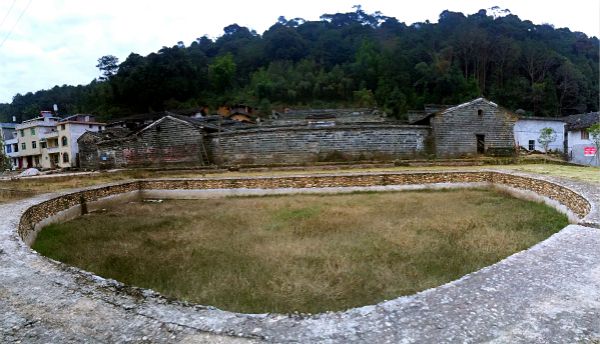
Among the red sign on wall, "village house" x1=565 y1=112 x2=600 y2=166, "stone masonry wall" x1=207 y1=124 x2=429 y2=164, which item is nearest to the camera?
"stone masonry wall" x1=207 y1=124 x2=429 y2=164

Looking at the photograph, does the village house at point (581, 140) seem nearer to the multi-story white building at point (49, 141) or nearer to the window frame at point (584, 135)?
the window frame at point (584, 135)

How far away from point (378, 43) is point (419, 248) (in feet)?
194

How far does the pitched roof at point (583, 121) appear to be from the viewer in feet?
85.0

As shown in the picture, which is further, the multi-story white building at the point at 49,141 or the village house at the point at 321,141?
the multi-story white building at the point at 49,141

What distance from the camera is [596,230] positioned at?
6.26 meters

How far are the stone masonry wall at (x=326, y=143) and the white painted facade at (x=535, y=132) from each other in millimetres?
9759

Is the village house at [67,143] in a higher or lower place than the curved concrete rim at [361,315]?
higher

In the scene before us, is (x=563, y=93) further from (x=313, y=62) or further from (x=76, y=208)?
(x=76, y=208)

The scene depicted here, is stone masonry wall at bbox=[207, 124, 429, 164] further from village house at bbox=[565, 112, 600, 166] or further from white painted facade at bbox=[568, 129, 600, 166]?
white painted facade at bbox=[568, 129, 600, 166]

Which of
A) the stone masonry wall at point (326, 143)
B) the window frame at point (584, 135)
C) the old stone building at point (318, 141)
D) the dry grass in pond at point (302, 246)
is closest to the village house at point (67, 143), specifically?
the old stone building at point (318, 141)

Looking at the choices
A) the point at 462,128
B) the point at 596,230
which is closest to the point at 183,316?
the point at 596,230

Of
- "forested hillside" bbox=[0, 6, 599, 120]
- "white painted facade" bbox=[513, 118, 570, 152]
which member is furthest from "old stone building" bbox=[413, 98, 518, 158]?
"forested hillside" bbox=[0, 6, 599, 120]

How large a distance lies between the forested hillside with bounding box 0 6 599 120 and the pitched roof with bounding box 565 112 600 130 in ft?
47.5

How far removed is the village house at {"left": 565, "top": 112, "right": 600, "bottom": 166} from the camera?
83.7ft
